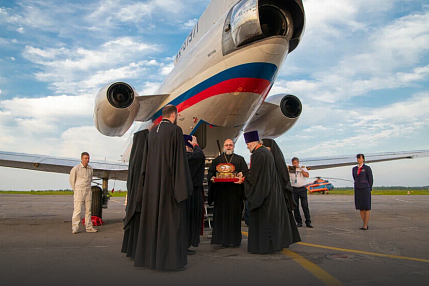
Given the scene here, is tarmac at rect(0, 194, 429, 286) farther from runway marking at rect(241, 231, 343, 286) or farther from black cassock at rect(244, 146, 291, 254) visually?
black cassock at rect(244, 146, 291, 254)

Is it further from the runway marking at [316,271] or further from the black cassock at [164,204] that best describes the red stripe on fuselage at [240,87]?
the runway marking at [316,271]

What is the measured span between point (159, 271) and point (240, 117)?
15.4 ft

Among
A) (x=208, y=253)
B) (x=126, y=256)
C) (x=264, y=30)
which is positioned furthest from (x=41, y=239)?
(x=264, y=30)

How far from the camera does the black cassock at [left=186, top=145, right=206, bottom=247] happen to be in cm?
552

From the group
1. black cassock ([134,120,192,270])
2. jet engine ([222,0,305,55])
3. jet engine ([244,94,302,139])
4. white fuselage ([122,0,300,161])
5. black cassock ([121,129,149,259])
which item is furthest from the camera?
jet engine ([244,94,302,139])

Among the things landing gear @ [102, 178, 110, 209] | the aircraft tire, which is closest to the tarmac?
the aircraft tire

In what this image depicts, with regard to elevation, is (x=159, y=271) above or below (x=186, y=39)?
below

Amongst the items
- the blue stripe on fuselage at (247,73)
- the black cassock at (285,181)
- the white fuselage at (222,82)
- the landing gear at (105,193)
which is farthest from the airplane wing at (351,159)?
the landing gear at (105,193)

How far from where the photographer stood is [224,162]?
21.2ft

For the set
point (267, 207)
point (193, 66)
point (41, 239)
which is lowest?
point (41, 239)

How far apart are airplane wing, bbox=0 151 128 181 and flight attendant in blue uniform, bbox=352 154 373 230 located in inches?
249

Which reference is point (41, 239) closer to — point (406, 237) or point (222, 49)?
point (222, 49)

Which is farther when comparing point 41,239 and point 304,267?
point 41,239

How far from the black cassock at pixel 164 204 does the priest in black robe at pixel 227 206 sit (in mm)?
1774
